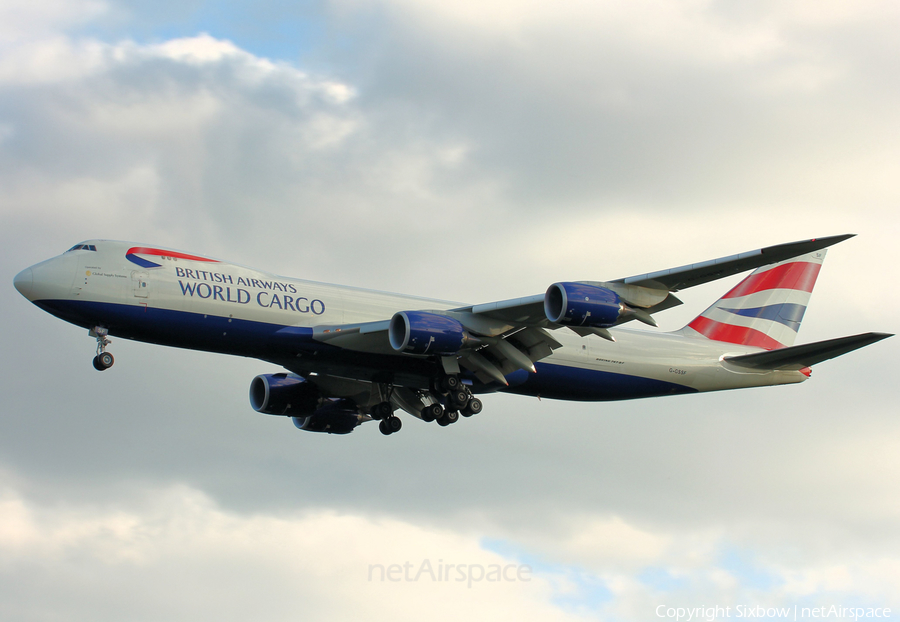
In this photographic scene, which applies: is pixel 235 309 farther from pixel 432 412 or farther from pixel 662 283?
pixel 662 283

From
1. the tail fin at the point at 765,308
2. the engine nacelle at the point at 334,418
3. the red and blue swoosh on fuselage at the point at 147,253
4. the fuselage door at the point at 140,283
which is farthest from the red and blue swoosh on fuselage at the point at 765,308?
the fuselage door at the point at 140,283

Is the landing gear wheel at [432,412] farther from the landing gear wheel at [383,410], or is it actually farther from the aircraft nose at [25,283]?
the aircraft nose at [25,283]

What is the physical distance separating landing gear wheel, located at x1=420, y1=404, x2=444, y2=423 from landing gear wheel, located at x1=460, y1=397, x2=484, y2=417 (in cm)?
128

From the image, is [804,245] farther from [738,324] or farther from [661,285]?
[738,324]

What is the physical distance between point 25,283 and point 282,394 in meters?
11.6

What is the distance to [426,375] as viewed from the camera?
114 ft

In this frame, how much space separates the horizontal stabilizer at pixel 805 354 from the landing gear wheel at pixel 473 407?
1106 cm

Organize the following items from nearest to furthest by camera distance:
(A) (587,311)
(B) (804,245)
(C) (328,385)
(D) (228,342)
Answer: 1. (B) (804,245)
2. (A) (587,311)
3. (D) (228,342)
4. (C) (328,385)

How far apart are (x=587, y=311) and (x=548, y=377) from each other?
6.89 metres

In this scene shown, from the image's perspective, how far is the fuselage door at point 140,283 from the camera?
30766 millimetres

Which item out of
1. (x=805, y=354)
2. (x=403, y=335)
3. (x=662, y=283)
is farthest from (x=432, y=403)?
(x=805, y=354)

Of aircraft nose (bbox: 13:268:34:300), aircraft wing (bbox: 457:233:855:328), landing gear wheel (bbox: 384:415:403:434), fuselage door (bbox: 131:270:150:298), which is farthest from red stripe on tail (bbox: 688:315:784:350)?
aircraft nose (bbox: 13:268:34:300)

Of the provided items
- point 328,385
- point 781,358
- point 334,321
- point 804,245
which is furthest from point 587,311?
point 328,385

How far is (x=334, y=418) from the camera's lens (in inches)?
1591
